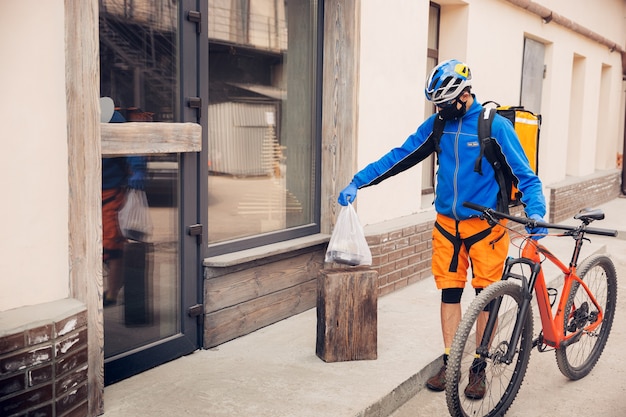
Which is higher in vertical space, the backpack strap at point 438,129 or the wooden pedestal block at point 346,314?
the backpack strap at point 438,129

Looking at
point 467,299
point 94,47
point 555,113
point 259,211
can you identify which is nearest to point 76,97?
point 94,47

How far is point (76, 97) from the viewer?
3.08 m

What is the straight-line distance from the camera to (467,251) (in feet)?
13.2

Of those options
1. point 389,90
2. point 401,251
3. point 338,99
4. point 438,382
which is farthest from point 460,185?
point 389,90

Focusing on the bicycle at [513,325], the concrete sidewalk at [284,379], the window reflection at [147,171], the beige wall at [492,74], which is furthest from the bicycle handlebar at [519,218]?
the beige wall at [492,74]

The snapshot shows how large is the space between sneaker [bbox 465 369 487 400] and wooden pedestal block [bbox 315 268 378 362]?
0.85 m

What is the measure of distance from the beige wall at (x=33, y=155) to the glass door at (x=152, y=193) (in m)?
0.67

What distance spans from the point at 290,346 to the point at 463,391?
54.1 inches

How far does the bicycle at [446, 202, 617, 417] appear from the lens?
344 cm

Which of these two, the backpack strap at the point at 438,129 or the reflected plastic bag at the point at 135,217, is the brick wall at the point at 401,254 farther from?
the reflected plastic bag at the point at 135,217

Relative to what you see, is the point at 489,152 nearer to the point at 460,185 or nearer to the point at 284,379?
the point at 460,185

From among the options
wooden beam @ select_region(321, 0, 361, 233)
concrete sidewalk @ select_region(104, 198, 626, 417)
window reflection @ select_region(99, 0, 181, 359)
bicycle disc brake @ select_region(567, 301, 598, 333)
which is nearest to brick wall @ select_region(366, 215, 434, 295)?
wooden beam @ select_region(321, 0, 361, 233)

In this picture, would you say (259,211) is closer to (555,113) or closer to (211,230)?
(211,230)

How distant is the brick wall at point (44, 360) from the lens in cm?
283
